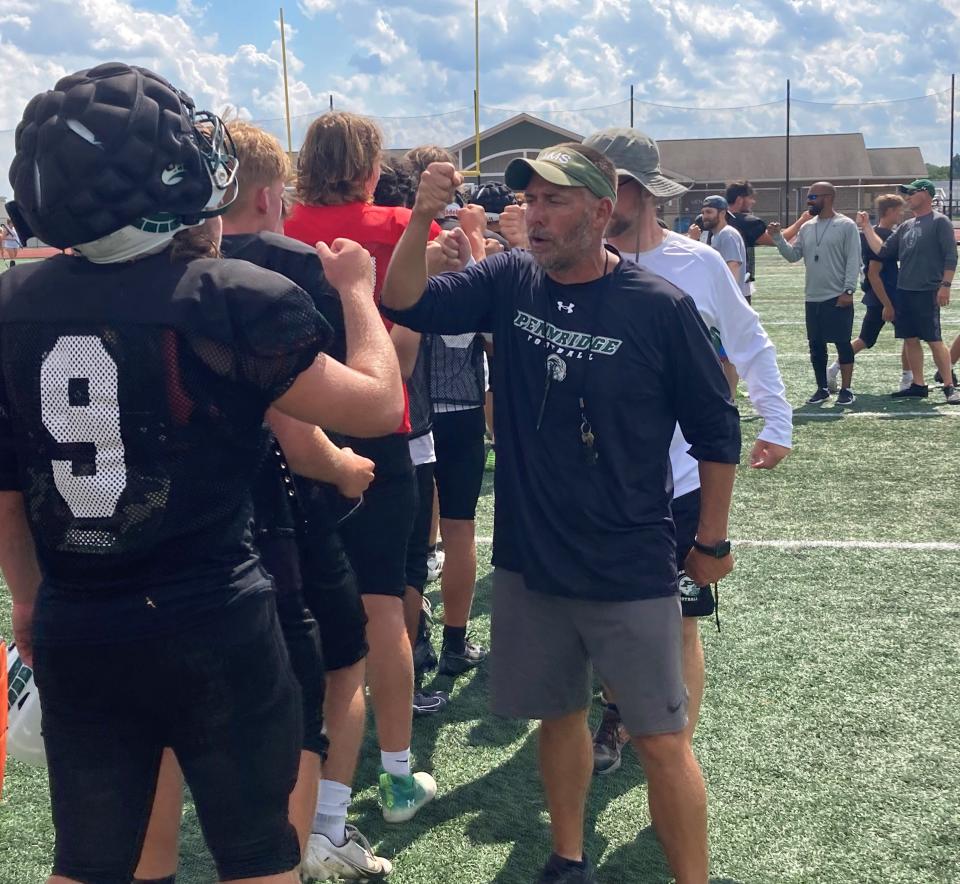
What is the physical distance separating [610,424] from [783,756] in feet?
5.58

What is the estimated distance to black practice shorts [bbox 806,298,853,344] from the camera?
401 inches

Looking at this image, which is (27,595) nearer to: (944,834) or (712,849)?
(712,849)

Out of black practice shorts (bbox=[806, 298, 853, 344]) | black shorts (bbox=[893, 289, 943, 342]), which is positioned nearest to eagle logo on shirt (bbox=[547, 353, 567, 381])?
black practice shorts (bbox=[806, 298, 853, 344])

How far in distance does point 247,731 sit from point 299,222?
1.87 m

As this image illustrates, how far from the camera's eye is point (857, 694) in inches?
166

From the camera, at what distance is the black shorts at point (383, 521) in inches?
129

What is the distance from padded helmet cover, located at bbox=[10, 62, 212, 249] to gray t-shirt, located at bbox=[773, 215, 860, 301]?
8.99 meters

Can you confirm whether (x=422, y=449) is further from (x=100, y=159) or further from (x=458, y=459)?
(x=100, y=159)

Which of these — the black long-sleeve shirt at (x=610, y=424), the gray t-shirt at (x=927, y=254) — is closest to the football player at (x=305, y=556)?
the black long-sleeve shirt at (x=610, y=424)

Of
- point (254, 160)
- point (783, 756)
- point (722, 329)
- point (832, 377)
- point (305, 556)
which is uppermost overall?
point (254, 160)

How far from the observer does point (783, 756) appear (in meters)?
3.76

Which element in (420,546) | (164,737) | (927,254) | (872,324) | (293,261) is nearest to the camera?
(164,737)

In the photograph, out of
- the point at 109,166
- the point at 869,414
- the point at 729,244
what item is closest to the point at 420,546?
the point at 109,166

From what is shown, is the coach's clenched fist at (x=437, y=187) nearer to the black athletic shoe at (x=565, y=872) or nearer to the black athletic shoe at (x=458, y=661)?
the black athletic shoe at (x=565, y=872)
